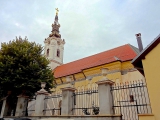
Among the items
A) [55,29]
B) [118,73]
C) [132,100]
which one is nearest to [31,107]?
[132,100]

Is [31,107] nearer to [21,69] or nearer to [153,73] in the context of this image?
[21,69]

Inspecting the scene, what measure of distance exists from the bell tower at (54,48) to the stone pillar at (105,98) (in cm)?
2507

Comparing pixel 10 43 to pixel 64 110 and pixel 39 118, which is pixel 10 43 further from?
pixel 64 110

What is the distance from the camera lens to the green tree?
11.9 metres

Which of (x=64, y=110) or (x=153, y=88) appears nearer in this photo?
(x=153, y=88)

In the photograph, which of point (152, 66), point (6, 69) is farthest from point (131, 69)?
point (6, 69)

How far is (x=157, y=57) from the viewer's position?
696 centimetres

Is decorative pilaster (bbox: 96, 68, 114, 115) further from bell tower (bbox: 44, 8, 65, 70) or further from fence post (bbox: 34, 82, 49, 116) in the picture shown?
bell tower (bbox: 44, 8, 65, 70)

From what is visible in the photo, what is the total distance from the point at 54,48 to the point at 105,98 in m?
27.2

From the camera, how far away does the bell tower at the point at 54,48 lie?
32.6m

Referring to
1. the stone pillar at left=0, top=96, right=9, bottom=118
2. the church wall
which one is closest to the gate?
the church wall

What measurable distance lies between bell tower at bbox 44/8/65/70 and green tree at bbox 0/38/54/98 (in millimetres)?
18376

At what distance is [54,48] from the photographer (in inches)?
1313

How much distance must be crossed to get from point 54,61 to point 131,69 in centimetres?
1980
